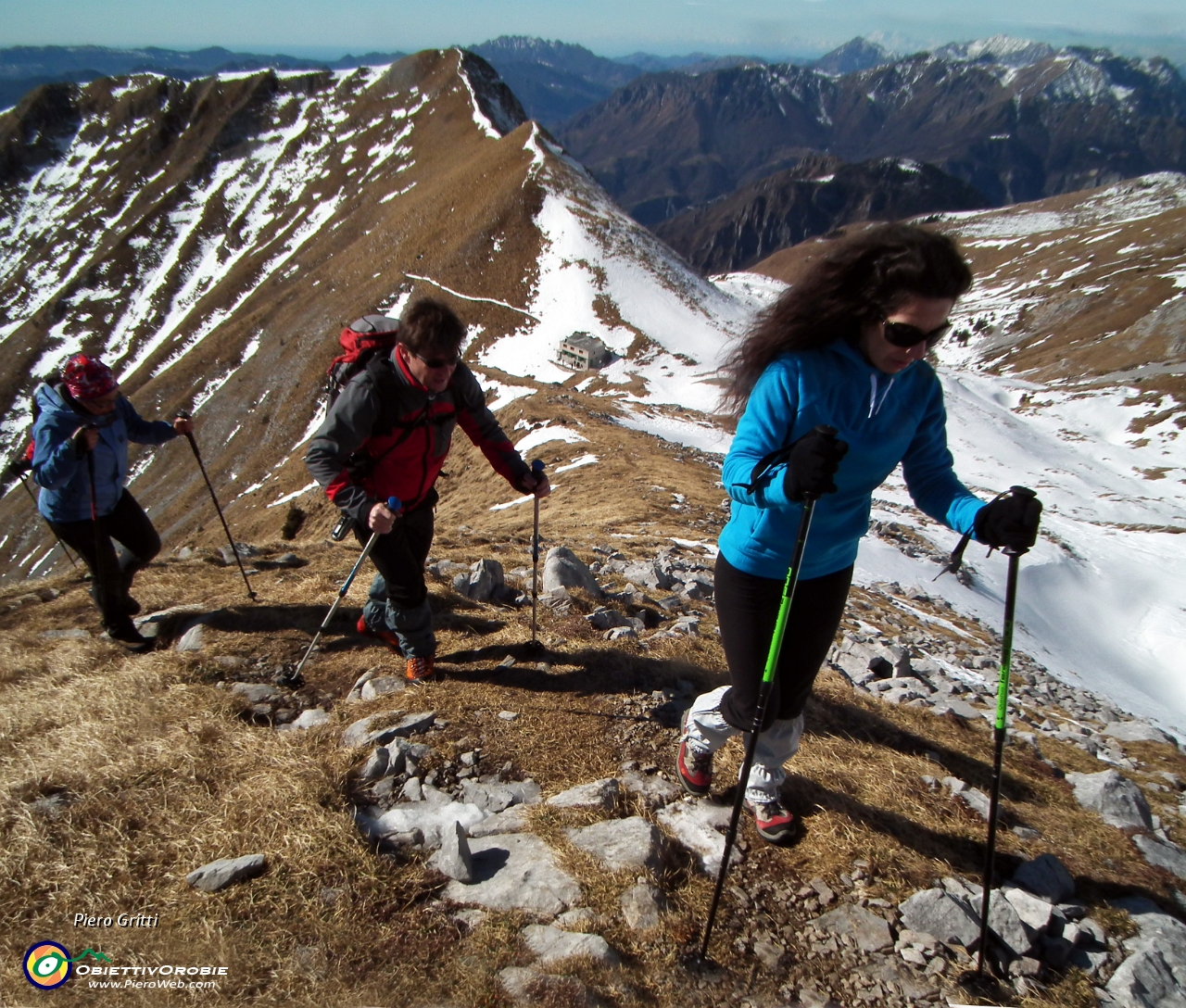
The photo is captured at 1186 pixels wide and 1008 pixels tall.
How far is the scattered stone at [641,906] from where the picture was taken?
12.1ft

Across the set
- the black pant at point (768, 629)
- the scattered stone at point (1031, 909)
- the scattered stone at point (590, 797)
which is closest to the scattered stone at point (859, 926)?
the scattered stone at point (1031, 909)

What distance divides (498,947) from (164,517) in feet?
191

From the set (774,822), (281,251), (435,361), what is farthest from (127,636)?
(281,251)

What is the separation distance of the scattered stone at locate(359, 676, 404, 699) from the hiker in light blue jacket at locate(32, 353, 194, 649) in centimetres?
306

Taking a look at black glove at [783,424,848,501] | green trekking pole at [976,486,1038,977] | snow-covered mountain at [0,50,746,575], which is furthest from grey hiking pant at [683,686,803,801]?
snow-covered mountain at [0,50,746,575]

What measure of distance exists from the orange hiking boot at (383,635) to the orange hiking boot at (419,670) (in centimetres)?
44

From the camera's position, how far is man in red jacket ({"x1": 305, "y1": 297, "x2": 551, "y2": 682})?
4949mm

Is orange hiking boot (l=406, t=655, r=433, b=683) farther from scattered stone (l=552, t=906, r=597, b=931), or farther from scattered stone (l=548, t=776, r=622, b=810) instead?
scattered stone (l=552, t=906, r=597, b=931)

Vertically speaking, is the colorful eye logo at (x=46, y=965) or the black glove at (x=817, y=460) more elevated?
the black glove at (x=817, y=460)

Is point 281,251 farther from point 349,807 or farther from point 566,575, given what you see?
point 349,807

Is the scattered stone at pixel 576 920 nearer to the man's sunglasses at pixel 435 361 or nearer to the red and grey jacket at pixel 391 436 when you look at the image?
the red and grey jacket at pixel 391 436

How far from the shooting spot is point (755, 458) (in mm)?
3391

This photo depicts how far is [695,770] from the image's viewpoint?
463 centimetres

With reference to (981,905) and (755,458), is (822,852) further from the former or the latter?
(755,458)
